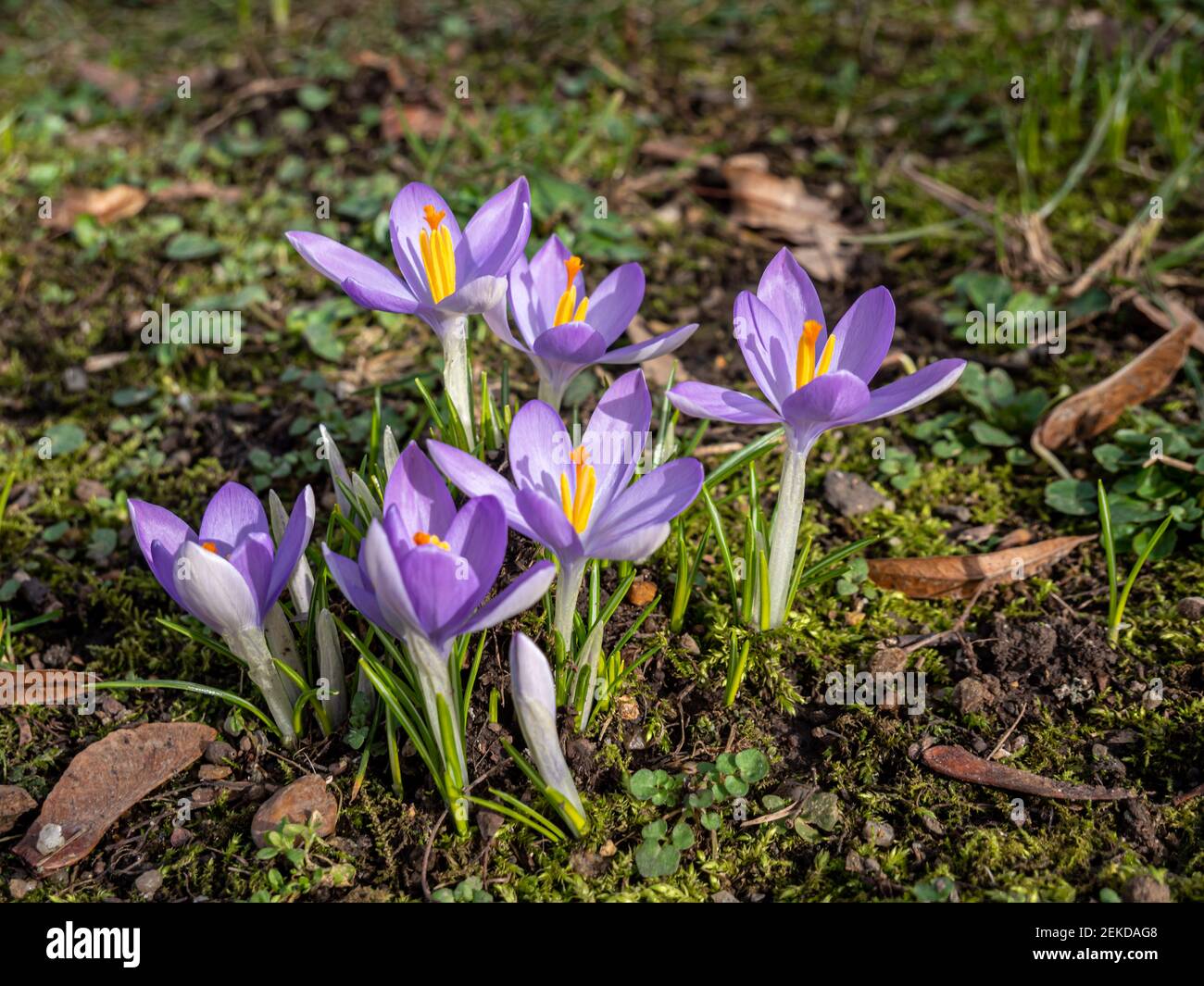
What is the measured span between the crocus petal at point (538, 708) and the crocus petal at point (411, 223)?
2.39 feet

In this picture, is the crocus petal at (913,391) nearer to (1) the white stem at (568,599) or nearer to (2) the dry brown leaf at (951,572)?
(1) the white stem at (568,599)

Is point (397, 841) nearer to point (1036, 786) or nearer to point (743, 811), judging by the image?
point (743, 811)

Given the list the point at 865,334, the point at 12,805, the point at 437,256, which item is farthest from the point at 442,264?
the point at 12,805

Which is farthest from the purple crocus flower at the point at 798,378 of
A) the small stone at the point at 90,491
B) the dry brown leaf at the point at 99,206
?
the dry brown leaf at the point at 99,206

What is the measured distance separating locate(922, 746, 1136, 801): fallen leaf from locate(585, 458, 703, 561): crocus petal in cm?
69

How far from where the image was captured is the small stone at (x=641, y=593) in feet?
7.27

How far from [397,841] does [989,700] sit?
108 centimetres

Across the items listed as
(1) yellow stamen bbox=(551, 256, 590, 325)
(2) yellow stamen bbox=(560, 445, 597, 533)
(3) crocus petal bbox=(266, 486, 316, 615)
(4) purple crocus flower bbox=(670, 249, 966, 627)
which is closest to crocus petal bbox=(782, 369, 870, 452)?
(4) purple crocus flower bbox=(670, 249, 966, 627)

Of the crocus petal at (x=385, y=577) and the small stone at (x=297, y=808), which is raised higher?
the crocus petal at (x=385, y=577)

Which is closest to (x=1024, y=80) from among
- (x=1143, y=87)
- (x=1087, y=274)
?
(x=1143, y=87)

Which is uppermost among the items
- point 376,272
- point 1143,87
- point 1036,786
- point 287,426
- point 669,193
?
point 1143,87

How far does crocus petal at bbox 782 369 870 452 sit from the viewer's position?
1.66 meters

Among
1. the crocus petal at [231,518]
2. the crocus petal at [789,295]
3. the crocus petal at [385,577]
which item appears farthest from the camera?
the crocus petal at [789,295]

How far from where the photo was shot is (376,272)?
197 cm
